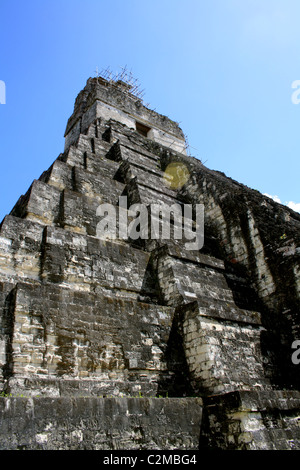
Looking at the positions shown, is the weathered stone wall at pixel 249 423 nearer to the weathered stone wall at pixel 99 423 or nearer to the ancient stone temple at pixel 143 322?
the ancient stone temple at pixel 143 322

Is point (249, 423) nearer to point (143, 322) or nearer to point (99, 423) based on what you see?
point (99, 423)

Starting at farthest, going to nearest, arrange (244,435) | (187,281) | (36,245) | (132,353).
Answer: (187,281)
(36,245)
(132,353)
(244,435)

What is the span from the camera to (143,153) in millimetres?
12891

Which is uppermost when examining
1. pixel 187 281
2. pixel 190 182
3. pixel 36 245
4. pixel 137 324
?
pixel 190 182

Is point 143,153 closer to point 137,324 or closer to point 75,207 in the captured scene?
point 75,207

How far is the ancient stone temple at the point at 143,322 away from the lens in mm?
3906

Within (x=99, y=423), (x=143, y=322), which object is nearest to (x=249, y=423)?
(x=99, y=423)

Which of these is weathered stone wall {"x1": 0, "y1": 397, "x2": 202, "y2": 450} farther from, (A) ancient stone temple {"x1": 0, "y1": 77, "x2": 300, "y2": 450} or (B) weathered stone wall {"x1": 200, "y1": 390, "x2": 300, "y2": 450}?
(B) weathered stone wall {"x1": 200, "y1": 390, "x2": 300, "y2": 450}

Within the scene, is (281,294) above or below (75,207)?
below

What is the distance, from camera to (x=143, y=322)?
547 centimetres

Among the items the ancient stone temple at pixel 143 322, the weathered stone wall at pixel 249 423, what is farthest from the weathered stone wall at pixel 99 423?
the weathered stone wall at pixel 249 423

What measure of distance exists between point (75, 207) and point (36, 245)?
5.72 feet
